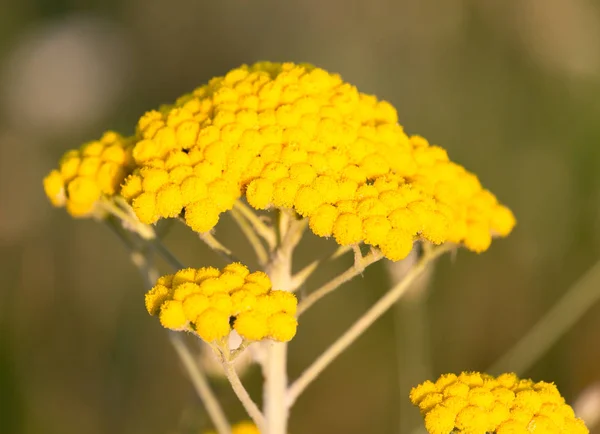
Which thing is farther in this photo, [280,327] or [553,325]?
[553,325]

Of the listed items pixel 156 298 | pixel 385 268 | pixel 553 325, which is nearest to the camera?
pixel 156 298

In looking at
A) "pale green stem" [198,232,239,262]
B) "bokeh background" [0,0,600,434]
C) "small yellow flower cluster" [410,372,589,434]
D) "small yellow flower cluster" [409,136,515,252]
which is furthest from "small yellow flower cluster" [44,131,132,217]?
"bokeh background" [0,0,600,434]

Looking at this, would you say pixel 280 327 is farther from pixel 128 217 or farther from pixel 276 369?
pixel 128 217

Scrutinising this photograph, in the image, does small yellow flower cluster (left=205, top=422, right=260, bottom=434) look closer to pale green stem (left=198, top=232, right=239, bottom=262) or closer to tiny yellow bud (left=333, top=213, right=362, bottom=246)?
pale green stem (left=198, top=232, right=239, bottom=262)

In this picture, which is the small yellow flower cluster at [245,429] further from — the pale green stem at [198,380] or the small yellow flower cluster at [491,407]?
the small yellow flower cluster at [491,407]

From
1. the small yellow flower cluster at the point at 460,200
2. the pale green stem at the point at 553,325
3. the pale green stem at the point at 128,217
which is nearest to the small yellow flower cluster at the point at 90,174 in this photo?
the pale green stem at the point at 128,217

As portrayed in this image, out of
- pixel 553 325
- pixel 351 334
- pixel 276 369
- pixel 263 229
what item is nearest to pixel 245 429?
pixel 276 369
